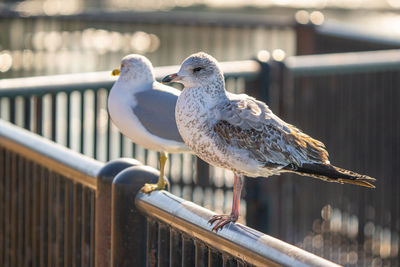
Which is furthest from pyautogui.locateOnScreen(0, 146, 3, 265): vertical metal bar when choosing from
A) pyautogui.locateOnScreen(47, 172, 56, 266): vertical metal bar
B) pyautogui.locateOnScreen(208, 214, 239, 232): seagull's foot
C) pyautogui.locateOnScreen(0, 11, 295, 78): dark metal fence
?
pyautogui.locateOnScreen(0, 11, 295, 78): dark metal fence

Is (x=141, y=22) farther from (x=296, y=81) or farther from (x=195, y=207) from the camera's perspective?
(x=195, y=207)

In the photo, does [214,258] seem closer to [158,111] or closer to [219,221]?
[219,221]

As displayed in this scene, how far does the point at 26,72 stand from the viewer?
10.5 metres

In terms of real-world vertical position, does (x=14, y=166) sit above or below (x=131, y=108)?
below

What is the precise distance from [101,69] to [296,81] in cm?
499

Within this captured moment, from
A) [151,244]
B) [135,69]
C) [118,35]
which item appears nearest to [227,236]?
[151,244]

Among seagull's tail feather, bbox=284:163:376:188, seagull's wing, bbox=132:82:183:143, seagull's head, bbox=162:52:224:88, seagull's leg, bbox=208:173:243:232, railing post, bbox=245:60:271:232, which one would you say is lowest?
railing post, bbox=245:60:271:232

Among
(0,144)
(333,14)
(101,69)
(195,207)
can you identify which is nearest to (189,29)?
(101,69)

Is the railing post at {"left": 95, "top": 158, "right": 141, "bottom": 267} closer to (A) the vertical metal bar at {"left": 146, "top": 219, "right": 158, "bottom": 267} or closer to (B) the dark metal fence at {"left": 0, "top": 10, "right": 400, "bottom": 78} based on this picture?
(A) the vertical metal bar at {"left": 146, "top": 219, "right": 158, "bottom": 267}

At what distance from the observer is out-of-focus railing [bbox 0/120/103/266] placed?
3805 mm

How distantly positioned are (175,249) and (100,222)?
56cm

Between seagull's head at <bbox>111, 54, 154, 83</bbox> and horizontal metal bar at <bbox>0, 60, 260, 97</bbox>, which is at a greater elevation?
seagull's head at <bbox>111, 54, 154, 83</bbox>

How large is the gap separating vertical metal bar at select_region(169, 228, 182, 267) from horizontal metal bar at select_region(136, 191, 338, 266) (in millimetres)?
47

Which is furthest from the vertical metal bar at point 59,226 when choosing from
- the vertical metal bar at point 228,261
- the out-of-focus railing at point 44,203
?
the vertical metal bar at point 228,261
